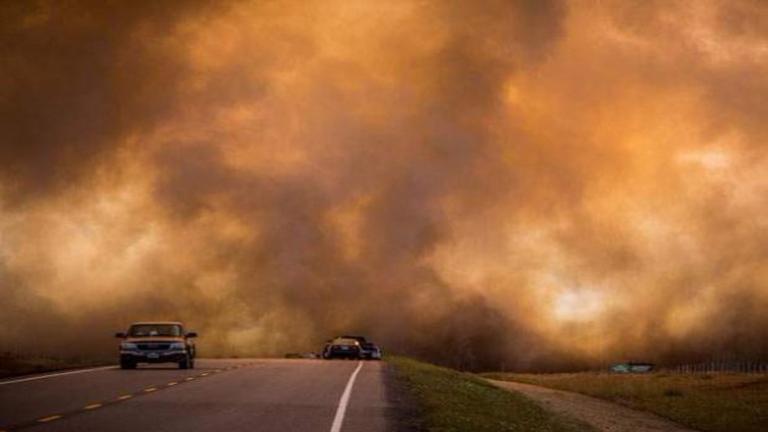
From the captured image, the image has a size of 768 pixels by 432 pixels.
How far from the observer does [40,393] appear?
2464cm

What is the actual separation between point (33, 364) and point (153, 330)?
502cm

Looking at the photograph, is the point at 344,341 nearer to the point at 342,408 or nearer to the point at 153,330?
the point at 153,330

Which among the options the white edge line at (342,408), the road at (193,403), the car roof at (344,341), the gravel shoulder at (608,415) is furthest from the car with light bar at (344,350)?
the white edge line at (342,408)

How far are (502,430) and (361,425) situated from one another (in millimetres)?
4645

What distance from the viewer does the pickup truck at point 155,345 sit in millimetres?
40062

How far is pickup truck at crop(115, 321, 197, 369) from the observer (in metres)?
40.1

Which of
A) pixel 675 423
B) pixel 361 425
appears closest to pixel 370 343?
pixel 675 423

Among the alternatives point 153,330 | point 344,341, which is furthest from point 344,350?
point 153,330

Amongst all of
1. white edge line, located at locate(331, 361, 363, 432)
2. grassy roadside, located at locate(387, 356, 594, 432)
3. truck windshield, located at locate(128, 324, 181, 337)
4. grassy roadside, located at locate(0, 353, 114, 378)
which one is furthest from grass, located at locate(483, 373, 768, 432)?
grassy roadside, located at locate(0, 353, 114, 378)

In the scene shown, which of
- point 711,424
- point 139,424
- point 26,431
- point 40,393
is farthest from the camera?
point 711,424

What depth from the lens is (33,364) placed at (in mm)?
39875

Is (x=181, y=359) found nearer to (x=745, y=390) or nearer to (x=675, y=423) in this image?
(x=675, y=423)

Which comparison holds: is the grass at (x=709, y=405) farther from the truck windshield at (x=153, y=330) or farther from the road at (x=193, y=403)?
the truck windshield at (x=153, y=330)

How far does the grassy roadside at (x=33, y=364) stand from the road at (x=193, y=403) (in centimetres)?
220
